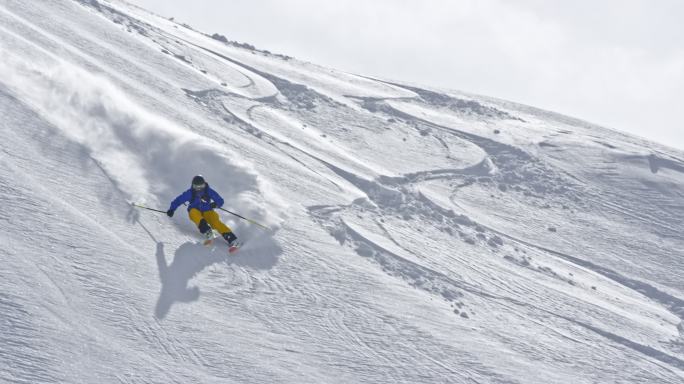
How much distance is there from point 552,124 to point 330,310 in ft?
39.7

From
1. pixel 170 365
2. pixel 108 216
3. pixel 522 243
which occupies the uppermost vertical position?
pixel 522 243

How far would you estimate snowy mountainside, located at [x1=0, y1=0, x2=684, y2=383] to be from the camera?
27.1 ft

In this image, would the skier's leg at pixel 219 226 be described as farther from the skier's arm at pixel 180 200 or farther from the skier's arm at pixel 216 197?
the skier's arm at pixel 180 200

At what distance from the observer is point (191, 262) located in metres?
9.44

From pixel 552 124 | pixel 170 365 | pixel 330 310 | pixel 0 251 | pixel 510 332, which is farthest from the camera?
pixel 552 124

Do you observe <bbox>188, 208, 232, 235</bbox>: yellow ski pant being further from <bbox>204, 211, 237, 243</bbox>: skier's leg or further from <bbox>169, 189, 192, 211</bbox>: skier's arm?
<bbox>169, 189, 192, 211</bbox>: skier's arm

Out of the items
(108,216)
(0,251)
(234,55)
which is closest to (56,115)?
(108,216)

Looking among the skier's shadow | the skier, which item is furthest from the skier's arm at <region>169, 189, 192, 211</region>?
the skier's shadow

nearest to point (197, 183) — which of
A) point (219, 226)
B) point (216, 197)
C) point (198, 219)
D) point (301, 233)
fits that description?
point (216, 197)

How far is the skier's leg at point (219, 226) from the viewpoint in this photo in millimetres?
9914

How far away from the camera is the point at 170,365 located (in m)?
7.72

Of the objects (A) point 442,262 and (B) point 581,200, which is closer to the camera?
(A) point 442,262

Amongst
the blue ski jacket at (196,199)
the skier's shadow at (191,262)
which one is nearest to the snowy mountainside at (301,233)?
the skier's shadow at (191,262)

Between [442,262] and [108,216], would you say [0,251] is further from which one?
[442,262]
